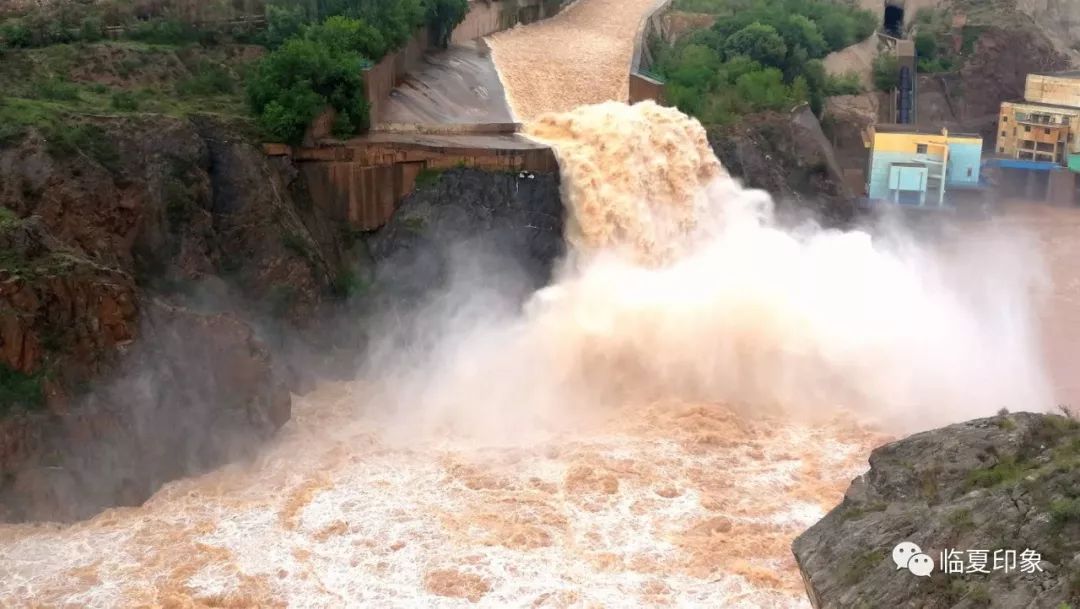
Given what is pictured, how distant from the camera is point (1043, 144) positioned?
48656 millimetres

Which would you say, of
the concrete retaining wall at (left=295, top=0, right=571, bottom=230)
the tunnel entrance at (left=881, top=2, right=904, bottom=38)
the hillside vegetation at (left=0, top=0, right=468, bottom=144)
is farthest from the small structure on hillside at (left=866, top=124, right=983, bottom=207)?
the hillside vegetation at (left=0, top=0, right=468, bottom=144)

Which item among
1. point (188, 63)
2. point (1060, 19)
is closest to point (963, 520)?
point (188, 63)

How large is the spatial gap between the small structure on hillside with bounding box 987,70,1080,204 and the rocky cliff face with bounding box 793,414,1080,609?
35.5 metres

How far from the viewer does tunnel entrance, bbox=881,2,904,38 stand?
5695cm

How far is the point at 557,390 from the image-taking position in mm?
29344

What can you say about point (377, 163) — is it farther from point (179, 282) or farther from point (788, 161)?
point (788, 161)

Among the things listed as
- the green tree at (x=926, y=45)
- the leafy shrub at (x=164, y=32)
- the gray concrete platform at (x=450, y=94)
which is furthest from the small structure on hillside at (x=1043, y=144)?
the leafy shrub at (x=164, y=32)

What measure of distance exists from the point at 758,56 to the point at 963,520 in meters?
35.4

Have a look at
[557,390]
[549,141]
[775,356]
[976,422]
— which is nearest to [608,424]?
[557,390]

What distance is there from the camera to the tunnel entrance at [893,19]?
56947 mm

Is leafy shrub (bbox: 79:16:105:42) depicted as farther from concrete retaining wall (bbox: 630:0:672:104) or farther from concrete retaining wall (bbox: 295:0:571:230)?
concrete retaining wall (bbox: 630:0:672:104)

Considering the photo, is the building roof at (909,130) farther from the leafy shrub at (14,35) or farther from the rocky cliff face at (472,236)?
the leafy shrub at (14,35)

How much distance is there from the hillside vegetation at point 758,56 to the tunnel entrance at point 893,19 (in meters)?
3.21

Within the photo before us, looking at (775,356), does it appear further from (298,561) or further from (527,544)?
(298,561)
